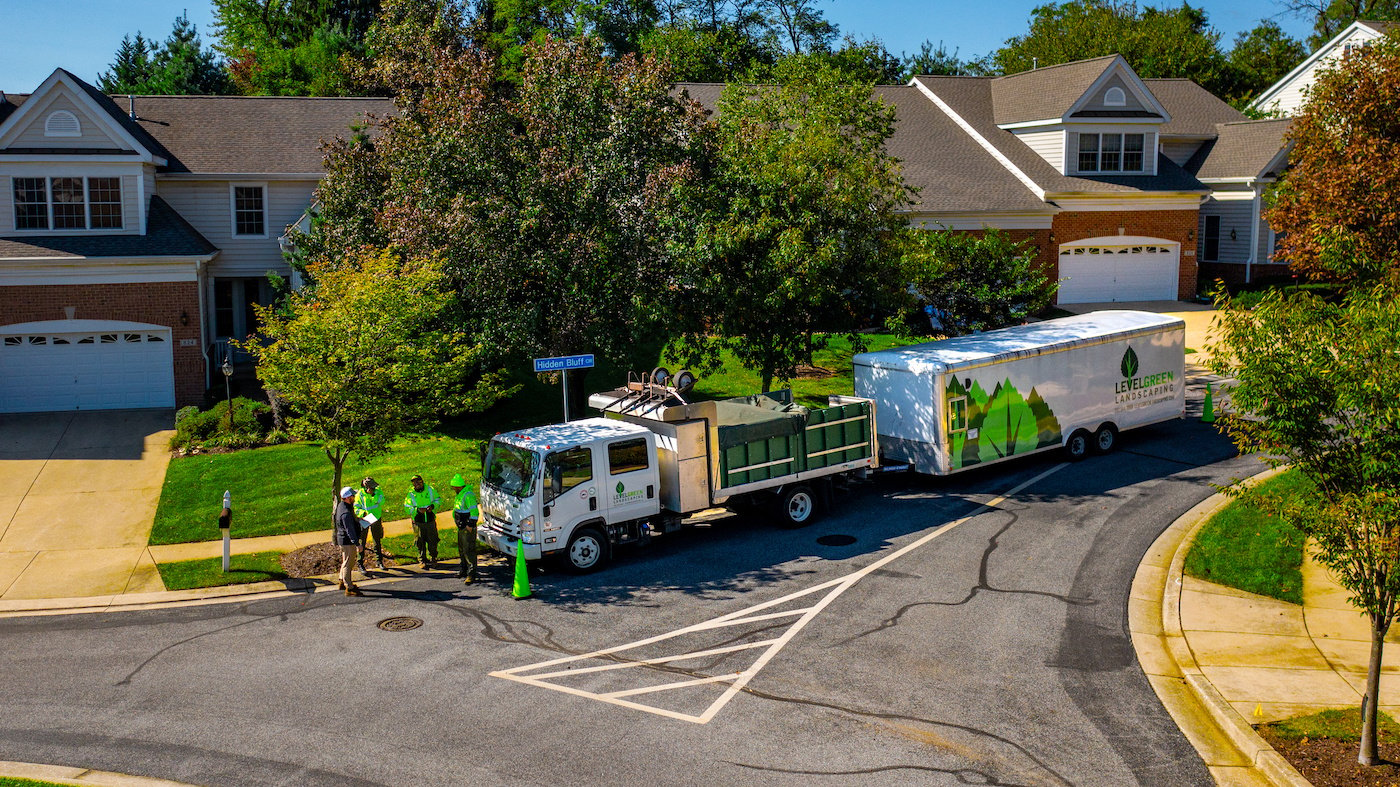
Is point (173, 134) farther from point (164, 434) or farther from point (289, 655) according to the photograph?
point (289, 655)

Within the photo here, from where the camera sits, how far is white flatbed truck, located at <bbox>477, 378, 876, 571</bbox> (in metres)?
17.0

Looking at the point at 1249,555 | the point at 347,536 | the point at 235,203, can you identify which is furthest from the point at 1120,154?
the point at 347,536

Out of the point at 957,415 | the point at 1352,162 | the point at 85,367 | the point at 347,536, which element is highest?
the point at 1352,162

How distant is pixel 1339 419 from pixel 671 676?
7689mm

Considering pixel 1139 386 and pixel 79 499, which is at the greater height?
pixel 1139 386

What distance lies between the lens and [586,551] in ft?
57.1

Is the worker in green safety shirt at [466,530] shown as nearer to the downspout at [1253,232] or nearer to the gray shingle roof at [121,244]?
the gray shingle roof at [121,244]

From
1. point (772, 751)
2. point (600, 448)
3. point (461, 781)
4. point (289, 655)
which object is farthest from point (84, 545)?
point (772, 751)

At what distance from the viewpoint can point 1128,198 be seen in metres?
40.5

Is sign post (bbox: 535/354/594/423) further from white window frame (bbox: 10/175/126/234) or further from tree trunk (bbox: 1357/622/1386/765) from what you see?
white window frame (bbox: 10/175/126/234)

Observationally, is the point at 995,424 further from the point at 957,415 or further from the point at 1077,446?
the point at 1077,446

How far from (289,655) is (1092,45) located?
2590 inches

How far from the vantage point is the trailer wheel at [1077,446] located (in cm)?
2309

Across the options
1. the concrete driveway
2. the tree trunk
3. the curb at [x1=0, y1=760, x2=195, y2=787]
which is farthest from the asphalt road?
the concrete driveway
